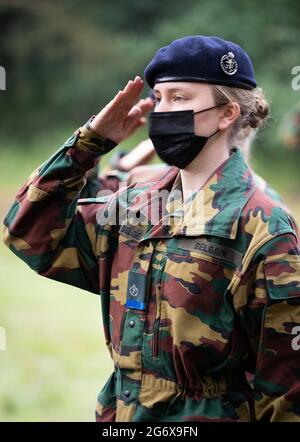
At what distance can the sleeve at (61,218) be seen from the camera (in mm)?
2572

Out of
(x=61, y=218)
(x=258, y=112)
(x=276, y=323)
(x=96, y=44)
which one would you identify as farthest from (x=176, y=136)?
(x=96, y=44)

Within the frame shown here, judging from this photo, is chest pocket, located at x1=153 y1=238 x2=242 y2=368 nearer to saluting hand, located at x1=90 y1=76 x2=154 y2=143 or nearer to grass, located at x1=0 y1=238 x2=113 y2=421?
saluting hand, located at x1=90 y1=76 x2=154 y2=143

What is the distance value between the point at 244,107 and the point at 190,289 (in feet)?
2.01

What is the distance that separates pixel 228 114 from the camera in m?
2.59

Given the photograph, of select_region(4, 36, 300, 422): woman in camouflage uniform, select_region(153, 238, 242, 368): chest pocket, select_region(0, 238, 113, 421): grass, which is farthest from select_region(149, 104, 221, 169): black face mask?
select_region(0, 238, 113, 421): grass

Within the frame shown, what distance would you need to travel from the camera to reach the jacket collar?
2453 mm

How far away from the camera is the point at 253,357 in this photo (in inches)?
98.9

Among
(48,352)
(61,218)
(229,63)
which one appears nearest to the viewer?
(229,63)

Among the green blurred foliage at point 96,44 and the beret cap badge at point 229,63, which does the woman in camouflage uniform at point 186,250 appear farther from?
the green blurred foliage at point 96,44

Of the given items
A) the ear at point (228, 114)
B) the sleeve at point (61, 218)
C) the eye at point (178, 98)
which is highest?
the eye at point (178, 98)

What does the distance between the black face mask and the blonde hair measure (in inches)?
1.8

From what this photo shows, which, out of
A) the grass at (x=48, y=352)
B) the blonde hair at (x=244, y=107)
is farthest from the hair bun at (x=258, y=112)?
the grass at (x=48, y=352)

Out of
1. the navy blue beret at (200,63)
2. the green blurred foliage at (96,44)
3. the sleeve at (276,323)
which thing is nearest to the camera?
the sleeve at (276,323)

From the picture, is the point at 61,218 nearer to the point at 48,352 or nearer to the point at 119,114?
the point at 119,114
